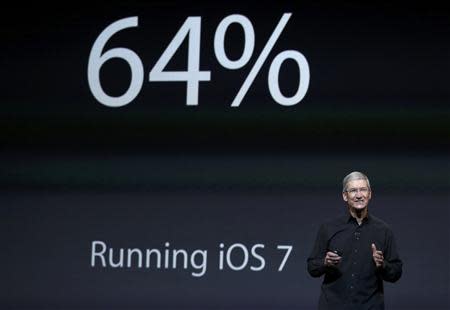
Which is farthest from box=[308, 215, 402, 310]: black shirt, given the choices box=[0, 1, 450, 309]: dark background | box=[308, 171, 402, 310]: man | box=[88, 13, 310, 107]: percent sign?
box=[88, 13, 310, 107]: percent sign

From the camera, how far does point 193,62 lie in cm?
590

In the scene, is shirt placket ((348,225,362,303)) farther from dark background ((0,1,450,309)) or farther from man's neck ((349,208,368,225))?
dark background ((0,1,450,309))

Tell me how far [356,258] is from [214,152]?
196 cm

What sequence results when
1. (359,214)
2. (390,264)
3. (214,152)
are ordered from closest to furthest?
(390,264) < (359,214) < (214,152)

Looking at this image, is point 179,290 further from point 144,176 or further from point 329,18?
point 329,18

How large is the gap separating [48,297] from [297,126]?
199 cm

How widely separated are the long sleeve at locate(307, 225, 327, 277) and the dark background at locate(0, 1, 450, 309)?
5.05 ft

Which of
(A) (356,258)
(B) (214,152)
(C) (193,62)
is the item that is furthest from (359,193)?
(C) (193,62)

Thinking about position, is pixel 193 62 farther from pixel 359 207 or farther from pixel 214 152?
pixel 359 207

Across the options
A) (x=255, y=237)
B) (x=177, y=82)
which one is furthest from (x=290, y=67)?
(x=255, y=237)

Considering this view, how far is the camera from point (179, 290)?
588cm

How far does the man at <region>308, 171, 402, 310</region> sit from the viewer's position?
4.05 m

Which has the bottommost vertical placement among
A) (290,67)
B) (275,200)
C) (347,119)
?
(275,200)

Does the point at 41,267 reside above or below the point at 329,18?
below
